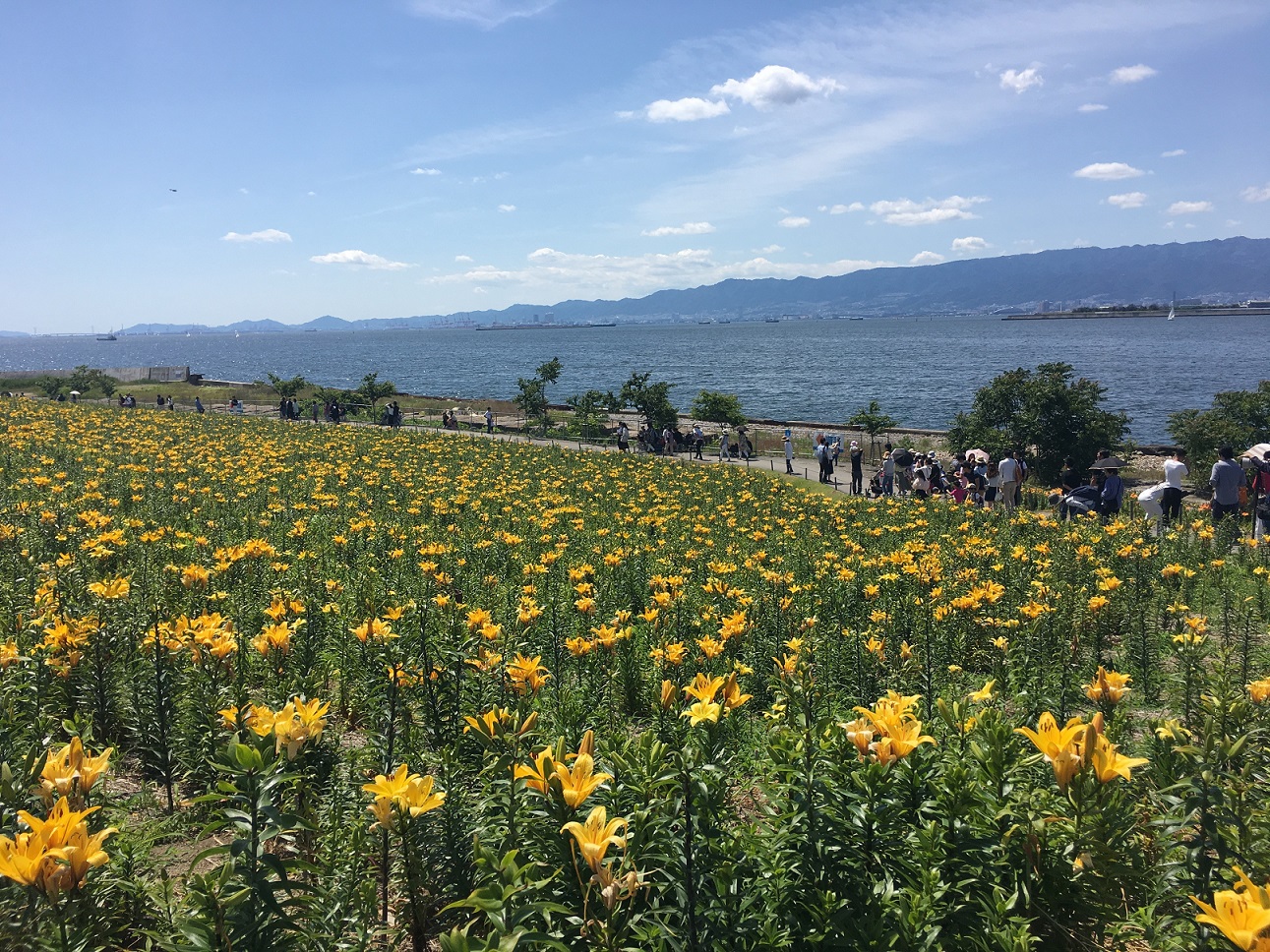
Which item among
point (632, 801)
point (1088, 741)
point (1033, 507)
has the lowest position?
→ point (1033, 507)

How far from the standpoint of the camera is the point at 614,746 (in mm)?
3529

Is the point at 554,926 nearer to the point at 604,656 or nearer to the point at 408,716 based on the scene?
the point at 408,716

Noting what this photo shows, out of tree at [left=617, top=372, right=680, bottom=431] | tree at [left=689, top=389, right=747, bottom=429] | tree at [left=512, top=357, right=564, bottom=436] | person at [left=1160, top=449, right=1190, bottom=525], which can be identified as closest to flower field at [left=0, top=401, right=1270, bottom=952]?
person at [left=1160, top=449, right=1190, bottom=525]

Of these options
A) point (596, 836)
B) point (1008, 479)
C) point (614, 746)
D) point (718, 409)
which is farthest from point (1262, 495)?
point (718, 409)

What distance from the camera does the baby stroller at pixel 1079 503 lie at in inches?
566

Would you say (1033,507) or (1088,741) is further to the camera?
(1033,507)

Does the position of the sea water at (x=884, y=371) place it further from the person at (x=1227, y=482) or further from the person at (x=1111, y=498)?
the person at (x=1227, y=482)

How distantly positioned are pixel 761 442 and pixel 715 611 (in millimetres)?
26727

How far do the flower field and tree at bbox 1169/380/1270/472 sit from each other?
17176 millimetres

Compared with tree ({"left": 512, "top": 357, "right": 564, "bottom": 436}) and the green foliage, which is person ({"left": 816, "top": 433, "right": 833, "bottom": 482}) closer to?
tree ({"left": 512, "top": 357, "right": 564, "bottom": 436})

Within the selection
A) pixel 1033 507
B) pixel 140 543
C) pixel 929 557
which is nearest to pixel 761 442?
pixel 1033 507

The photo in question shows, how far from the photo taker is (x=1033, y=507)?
687 inches

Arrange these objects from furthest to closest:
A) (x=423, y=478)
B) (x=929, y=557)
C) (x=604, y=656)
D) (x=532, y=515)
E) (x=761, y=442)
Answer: (x=761, y=442), (x=423, y=478), (x=532, y=515), (x=929, y=557), (x=604, y=656)

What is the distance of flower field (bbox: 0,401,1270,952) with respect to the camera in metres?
2.53
